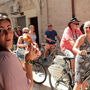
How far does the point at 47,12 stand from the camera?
369 inches

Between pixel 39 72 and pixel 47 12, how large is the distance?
213 inches

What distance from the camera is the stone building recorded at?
748 cm

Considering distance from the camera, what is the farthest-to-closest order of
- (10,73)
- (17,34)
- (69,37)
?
(17,34), (69,37), (10,73)

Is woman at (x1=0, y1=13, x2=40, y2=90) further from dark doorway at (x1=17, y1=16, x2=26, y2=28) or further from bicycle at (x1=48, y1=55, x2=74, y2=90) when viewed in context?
dark doorway at (x1=17, y1=16, x2=26, y2=28)

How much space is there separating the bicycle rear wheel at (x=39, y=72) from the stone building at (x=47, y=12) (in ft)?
12.2

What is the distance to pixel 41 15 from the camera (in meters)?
9.80

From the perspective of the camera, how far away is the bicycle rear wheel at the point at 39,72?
4.56m

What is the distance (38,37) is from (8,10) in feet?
16.7

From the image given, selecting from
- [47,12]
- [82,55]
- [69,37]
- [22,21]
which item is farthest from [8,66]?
[22,21]

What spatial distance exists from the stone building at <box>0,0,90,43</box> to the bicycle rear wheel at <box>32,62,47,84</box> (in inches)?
146

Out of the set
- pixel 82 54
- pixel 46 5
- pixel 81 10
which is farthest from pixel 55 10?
pixel 82 54

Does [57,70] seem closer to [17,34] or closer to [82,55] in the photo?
[82,55]

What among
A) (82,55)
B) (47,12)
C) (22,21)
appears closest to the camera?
(82,55)

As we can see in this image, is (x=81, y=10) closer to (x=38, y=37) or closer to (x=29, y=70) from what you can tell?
(x=38, y=37)
